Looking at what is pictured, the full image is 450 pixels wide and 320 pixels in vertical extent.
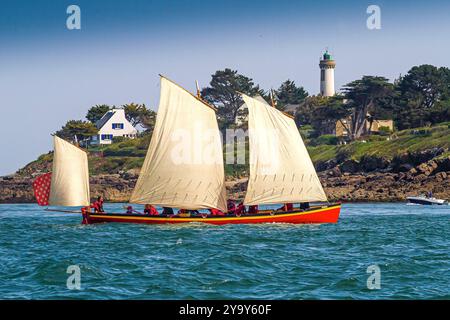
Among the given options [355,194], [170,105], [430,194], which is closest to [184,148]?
[170,105]

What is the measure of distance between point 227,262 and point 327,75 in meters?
146

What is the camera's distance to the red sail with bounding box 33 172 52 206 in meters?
61.9

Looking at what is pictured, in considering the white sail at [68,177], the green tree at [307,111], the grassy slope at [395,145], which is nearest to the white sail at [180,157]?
the white sail at [68,177]

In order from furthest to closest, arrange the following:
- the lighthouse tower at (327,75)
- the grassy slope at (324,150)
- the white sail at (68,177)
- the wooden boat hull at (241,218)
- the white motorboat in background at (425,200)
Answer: the lighthouse tower at (327,75)
the grassy slope at (324,150)
the white motorboat in background at (425,200)
the white sail at (68,177)
the wooden boat hull at (241,218)

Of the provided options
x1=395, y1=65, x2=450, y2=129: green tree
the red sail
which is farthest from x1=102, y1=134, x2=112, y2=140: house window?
the red sail

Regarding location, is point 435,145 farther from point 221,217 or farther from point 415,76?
point 221,217

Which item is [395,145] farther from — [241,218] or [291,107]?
[241,218]

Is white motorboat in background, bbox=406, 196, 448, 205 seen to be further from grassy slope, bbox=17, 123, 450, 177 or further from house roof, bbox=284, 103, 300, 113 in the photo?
house roof, bbox=284, 103, 300, 113

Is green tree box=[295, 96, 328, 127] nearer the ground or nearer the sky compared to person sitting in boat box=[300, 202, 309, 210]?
nearer the sky

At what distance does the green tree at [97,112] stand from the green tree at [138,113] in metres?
5.69

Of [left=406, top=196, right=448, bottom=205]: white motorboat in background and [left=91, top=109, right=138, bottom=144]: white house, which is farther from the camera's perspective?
[left=91, top=109, right=138, bottom=144]: white house

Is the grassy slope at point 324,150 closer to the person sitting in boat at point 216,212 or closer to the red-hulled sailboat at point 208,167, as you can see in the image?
the red-hulled sailboat at point 208,167

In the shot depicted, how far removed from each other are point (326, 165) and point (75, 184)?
7484cm

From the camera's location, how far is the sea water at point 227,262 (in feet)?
100
